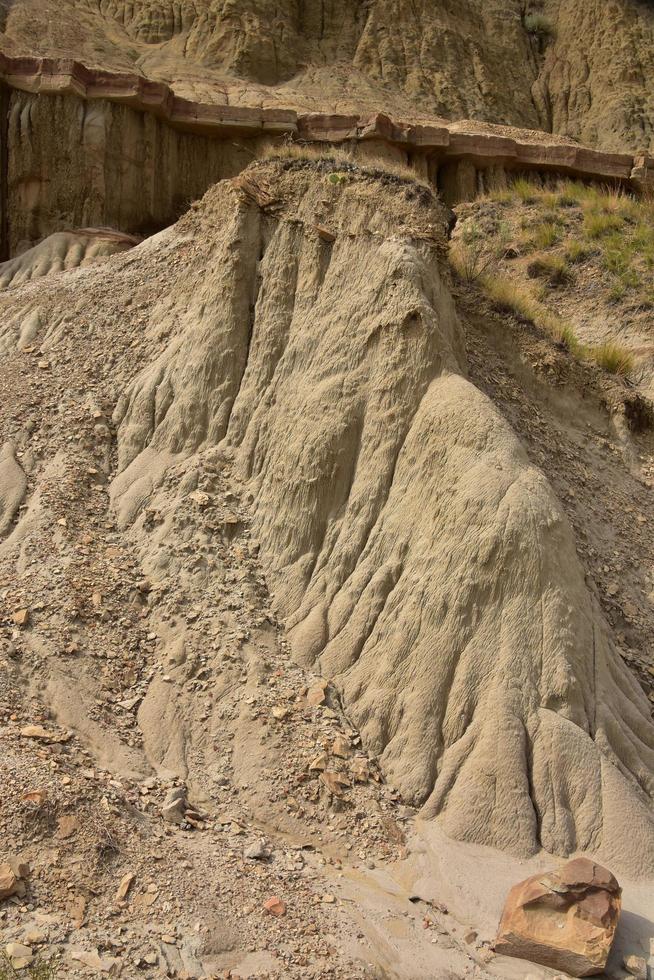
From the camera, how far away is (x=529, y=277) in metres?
17.1

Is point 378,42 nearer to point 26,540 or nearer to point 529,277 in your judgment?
point 529,277

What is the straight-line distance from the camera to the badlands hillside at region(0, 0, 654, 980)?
5547 mm

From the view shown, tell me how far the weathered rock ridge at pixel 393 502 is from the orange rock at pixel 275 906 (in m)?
1.50

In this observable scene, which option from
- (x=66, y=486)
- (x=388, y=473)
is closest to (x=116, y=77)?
(x=66, y=486)

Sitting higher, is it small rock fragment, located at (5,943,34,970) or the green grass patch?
the green grass patch

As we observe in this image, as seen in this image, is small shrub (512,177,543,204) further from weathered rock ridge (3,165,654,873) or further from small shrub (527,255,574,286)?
weathered rock ridge (3,165,654,873)

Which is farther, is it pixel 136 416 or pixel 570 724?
pixel 136 416

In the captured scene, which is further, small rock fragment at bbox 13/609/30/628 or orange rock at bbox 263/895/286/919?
Result: small rock fragment at bbox 13/609/30/628

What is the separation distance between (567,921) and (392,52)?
2872cm

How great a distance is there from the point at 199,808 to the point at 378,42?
28063mm

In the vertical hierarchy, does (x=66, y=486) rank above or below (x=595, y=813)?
above

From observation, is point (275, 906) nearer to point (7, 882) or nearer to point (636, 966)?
point (7, 882)

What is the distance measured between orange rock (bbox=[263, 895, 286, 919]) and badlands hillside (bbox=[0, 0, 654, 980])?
0.12 feet

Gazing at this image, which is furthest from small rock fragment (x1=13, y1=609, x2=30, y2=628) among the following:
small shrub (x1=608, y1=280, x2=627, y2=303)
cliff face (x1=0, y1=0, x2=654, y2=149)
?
cliff face (x1=0, y1=0, x2=654, y2=149)
